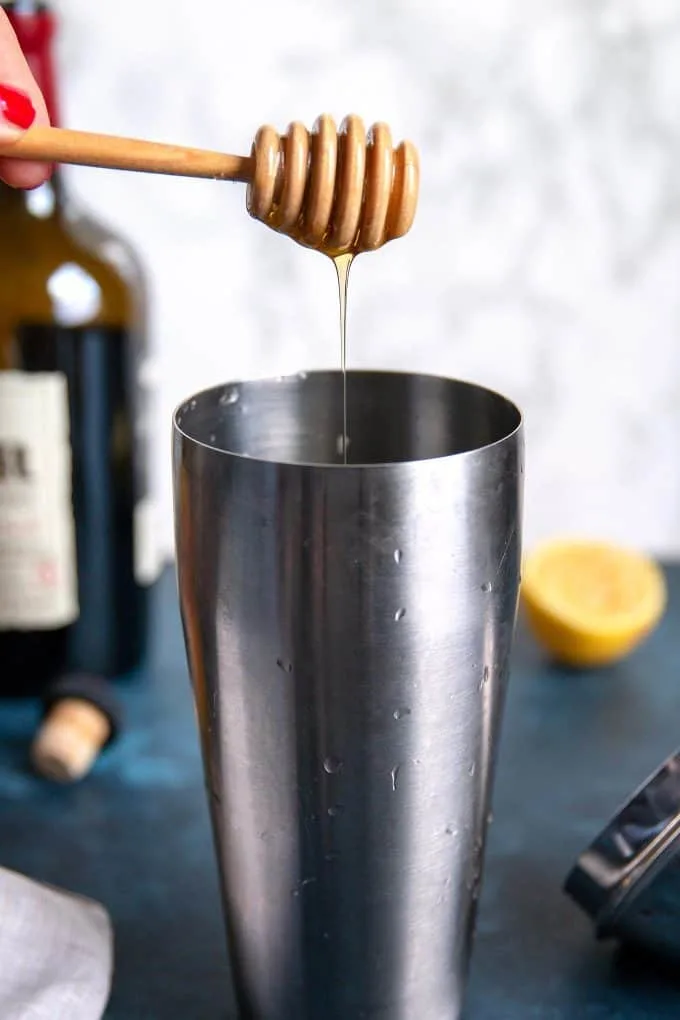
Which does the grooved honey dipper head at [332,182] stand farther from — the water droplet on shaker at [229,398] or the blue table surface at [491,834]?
the blue table surface at [491,834]

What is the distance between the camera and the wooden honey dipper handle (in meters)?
0.41

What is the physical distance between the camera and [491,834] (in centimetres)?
58

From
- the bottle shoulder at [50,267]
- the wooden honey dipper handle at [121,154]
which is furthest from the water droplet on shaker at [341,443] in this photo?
the bottle shoulder at [50,267]

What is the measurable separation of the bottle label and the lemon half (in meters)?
0.27

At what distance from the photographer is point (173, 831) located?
583 mm

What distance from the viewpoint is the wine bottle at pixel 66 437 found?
2.12 ft

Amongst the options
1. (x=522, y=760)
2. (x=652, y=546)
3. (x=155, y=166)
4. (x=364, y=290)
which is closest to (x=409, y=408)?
(x=155, y=166)

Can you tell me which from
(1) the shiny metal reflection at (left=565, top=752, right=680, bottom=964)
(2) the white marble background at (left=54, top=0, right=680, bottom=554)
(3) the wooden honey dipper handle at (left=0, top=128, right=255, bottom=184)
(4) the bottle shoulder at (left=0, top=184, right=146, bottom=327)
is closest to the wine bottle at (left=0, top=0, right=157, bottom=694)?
(4) the bottle shoulder at (left=0, top=184, right=146, bottom=327)

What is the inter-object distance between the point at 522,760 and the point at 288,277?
0.35 meters

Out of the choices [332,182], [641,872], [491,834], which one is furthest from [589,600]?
[332,182]

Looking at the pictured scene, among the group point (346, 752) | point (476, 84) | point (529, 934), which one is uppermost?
point (476, 84)

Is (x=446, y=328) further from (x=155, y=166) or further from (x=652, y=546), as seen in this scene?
(x=155, y=166)

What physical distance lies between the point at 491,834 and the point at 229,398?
0.25 m

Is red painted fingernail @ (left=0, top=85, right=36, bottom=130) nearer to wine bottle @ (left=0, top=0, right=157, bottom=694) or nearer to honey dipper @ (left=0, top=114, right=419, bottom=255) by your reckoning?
honey dipper @ (left=0, top=114, right=419, bottom=255)
